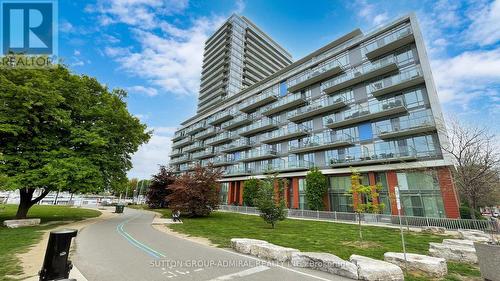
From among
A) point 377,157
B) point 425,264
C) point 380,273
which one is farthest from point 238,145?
point 380,273

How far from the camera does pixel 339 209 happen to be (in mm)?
29125

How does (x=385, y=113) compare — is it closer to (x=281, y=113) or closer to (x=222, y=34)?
(x=281, y=113)

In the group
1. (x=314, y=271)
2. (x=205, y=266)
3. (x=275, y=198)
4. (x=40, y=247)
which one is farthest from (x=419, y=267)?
(x=40, y=247)

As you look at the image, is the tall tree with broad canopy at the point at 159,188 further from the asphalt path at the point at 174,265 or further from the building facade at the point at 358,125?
the asphalt path at the point at 174,265

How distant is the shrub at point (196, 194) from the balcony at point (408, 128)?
20100mm

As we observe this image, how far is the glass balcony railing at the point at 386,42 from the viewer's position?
2697 cm

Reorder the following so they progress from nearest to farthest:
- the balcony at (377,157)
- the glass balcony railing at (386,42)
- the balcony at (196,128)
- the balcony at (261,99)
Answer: the balcony at (377,157) < the glass balcony railing at (386,42) < the balcony at (261,99) < the balcony at (196,128)

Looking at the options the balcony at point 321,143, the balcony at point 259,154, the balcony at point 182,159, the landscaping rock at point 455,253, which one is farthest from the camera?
the balcony at point 182,159

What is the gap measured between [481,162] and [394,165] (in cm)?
672

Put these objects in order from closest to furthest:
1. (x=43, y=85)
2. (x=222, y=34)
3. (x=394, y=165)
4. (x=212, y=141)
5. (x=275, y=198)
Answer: (x=43, y=85), (x=275, y=198), (x=394, y=165), (x=212, y=141), (x=222, y=34)

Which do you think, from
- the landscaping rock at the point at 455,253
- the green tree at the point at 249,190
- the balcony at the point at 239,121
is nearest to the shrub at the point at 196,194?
the green tree at the point at 249,190

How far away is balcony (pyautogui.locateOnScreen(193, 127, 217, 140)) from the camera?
58556mm

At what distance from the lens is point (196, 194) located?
2577cm

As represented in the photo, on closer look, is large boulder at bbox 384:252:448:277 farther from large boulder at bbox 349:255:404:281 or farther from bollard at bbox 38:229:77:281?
bollard at bbox 38:229:77:281
